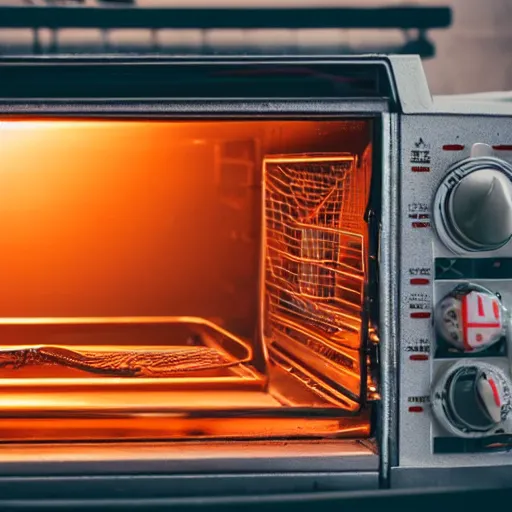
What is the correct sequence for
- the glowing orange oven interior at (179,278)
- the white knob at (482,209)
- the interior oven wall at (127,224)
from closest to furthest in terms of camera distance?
the white knob at (482,209)
the glowing orange oven interior at (179,278)
the interior oven wall at (127,224)

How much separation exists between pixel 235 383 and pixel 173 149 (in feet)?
1.60

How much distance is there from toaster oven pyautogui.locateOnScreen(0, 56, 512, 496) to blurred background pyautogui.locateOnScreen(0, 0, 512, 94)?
0.02 meters

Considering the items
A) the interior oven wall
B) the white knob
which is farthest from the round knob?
the interior oven wall

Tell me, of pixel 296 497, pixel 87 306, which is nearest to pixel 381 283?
pixel 296 497

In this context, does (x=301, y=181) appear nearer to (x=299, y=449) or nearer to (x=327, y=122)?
(x=327, y=122)

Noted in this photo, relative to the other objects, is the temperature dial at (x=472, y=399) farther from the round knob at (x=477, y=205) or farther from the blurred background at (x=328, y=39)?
the blurred background at (x=328, y=39)

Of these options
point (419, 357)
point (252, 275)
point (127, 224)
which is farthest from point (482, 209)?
point (127, 224)

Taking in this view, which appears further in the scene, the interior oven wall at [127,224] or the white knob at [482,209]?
the interior oven wall at [127,224]

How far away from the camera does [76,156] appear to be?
1.50 m

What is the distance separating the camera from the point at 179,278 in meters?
1.61

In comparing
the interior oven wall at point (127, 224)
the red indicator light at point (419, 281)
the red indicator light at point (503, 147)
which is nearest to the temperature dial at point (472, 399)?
the red indicator light at point (419, 281)

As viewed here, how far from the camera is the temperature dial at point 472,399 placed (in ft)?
3.59

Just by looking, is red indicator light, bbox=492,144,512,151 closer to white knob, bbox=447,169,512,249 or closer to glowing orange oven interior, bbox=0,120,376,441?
white knob, bbox=447,169,512,249

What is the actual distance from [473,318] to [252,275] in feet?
2.07
